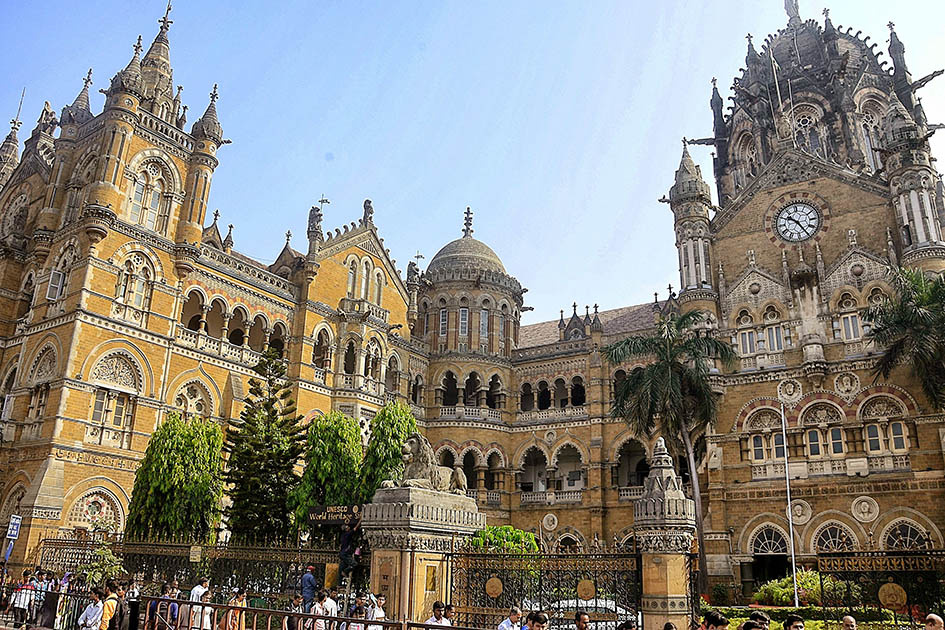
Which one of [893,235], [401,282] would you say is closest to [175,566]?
[401,282]

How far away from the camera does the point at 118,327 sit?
2600 centimetres

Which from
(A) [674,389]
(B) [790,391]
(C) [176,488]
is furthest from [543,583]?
(B) [790,391]

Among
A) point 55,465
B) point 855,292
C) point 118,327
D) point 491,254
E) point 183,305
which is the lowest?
point 55,465

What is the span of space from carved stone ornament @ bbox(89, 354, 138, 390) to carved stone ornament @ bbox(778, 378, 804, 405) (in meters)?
25.2

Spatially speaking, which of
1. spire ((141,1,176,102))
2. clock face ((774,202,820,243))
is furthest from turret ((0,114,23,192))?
clock face ((774,202,820,243))

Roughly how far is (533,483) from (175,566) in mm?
23691

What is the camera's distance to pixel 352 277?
35.9 m

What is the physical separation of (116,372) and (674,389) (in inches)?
771

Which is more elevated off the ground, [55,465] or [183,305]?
[183,305]

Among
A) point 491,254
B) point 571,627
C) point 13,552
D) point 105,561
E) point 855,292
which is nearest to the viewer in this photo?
point 571,627

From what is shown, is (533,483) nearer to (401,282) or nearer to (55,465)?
(401,282)

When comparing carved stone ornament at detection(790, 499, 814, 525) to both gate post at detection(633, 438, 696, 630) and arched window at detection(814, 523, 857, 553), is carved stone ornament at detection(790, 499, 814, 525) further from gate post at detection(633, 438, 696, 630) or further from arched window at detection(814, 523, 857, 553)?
gate post at detection(633, 438, 696, 630)

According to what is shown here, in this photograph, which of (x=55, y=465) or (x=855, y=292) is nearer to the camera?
(x=55, y=465)

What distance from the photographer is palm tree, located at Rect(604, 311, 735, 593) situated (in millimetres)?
27609
